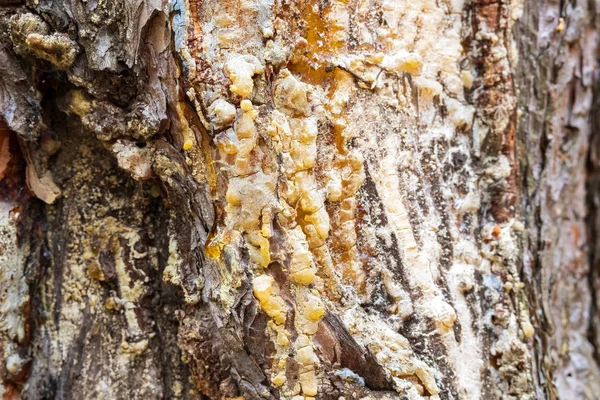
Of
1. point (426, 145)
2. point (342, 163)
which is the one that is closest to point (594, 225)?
point (426, 145)

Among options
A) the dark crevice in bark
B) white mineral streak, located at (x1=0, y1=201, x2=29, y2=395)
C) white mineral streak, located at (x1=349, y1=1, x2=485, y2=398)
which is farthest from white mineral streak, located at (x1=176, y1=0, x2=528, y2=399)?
white mineral streak, located at (x1=0, y1=201, x2=29, y2=395)

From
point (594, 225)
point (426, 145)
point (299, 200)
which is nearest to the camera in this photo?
point (299, 200)

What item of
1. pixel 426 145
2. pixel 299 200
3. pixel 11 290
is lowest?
pixel 11 290

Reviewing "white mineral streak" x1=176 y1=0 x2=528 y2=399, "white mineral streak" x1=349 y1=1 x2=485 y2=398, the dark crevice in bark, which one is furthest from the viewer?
the dark crevice in bark

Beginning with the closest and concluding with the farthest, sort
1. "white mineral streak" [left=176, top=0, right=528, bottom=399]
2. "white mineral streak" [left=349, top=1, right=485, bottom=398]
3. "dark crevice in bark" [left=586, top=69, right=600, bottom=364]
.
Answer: "white mineral streak" [left=176, top=0, right=528, bottom=399]
"white mineral streak" [left=349, top=1, right=485, bottom=398]
"dark crevice in bark" [left=586, top=69, right=600, bottom=364]

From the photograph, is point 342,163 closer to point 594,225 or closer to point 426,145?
point 426,145

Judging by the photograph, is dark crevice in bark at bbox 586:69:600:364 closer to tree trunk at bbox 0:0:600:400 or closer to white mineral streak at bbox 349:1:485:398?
tree trunk at bbox 0:0:600:400

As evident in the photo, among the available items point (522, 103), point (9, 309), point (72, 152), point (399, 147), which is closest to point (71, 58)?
point (72, 152)

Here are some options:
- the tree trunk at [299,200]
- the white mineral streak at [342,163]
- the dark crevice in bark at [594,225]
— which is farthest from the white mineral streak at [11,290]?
the dark crevice in bark at [594,225]
